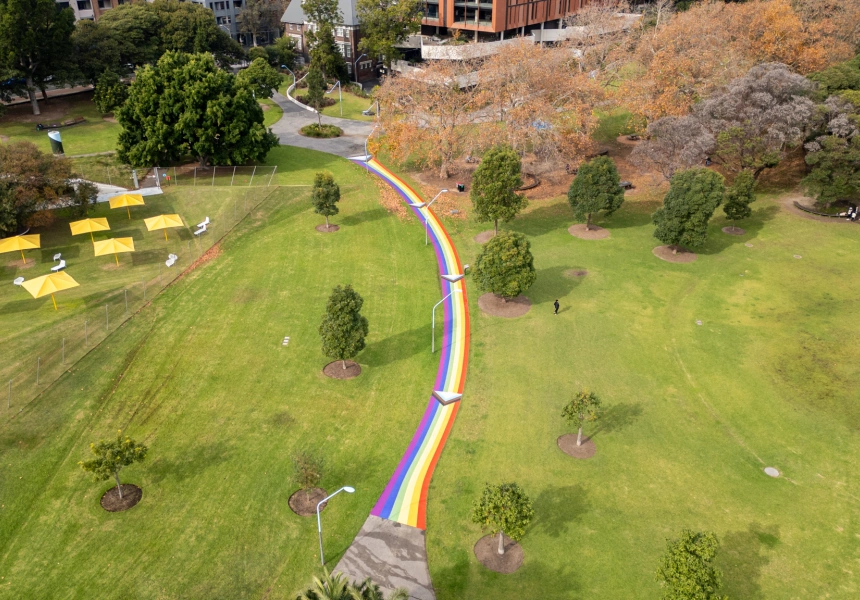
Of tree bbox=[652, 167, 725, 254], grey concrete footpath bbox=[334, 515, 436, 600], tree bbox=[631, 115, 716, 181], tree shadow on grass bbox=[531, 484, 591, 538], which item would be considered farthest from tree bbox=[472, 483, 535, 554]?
tree bbox=[631, 115, 716, 181]

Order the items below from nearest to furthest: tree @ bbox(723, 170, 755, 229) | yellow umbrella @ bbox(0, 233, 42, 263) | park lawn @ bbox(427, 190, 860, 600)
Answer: park lawn @ bbox(427, 190, 860, 600), yellow umbrella @ bbox(0, 233, 42, 263), tree @ bbox(723, 170, 755, 229)

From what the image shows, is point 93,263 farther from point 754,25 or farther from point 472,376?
point 754,25

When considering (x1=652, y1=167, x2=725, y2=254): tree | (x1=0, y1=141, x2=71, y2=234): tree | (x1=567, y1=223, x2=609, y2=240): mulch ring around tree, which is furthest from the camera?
(x1=567, y1=223, x2=609, y2=240): mulch ring around tree

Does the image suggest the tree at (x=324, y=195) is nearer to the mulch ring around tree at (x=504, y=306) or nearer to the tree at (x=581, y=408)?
the mulch ring around tree at (x=504, y=306)

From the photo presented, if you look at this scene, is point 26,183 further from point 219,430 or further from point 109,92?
point 109,92

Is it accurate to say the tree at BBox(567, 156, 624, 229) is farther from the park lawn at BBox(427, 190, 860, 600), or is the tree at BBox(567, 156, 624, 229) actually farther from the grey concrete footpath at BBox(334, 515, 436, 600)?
the grey concrete footpath at BBox(334, 515, 436, 600)

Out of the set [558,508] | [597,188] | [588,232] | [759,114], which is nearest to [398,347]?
[558,508]
